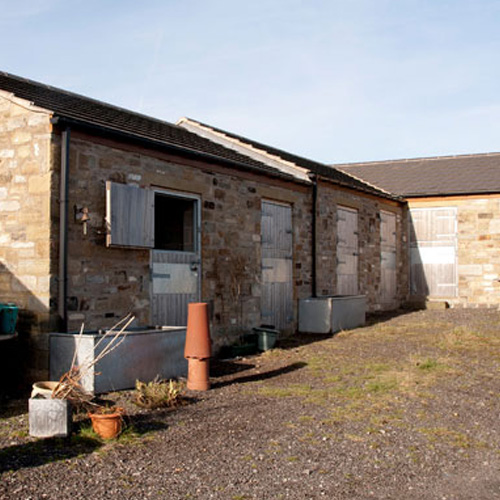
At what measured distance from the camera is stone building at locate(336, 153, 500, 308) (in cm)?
1859

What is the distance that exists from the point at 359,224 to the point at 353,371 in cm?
819

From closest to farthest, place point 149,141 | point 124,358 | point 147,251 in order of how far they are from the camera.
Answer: point 124,358 < point 149,141 < point 147,251

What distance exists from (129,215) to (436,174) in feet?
48.5

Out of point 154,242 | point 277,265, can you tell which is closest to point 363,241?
point 277,265

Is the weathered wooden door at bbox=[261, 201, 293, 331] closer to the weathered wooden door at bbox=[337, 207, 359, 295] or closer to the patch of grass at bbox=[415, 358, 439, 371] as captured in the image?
the weathered wooden door at bbox=[337, 207, 359, 295]

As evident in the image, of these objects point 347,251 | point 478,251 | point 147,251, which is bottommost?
point 147,251

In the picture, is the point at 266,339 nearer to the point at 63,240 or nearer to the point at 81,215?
the point at 81,215

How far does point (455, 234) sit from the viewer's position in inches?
750

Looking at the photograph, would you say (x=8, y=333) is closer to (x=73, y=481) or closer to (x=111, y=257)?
(x=111, y=257)

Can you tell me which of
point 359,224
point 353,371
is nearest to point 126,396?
point 353,371

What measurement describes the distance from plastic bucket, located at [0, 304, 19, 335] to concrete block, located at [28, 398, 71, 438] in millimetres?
2041

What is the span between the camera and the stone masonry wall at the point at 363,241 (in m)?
14.7

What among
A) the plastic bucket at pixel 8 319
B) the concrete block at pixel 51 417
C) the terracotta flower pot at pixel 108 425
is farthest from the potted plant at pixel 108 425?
the plastic bucket at pixel 8 319

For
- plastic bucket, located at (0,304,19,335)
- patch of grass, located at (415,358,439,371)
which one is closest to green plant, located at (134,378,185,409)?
plastic bucket, located at (0,304,19,335)
